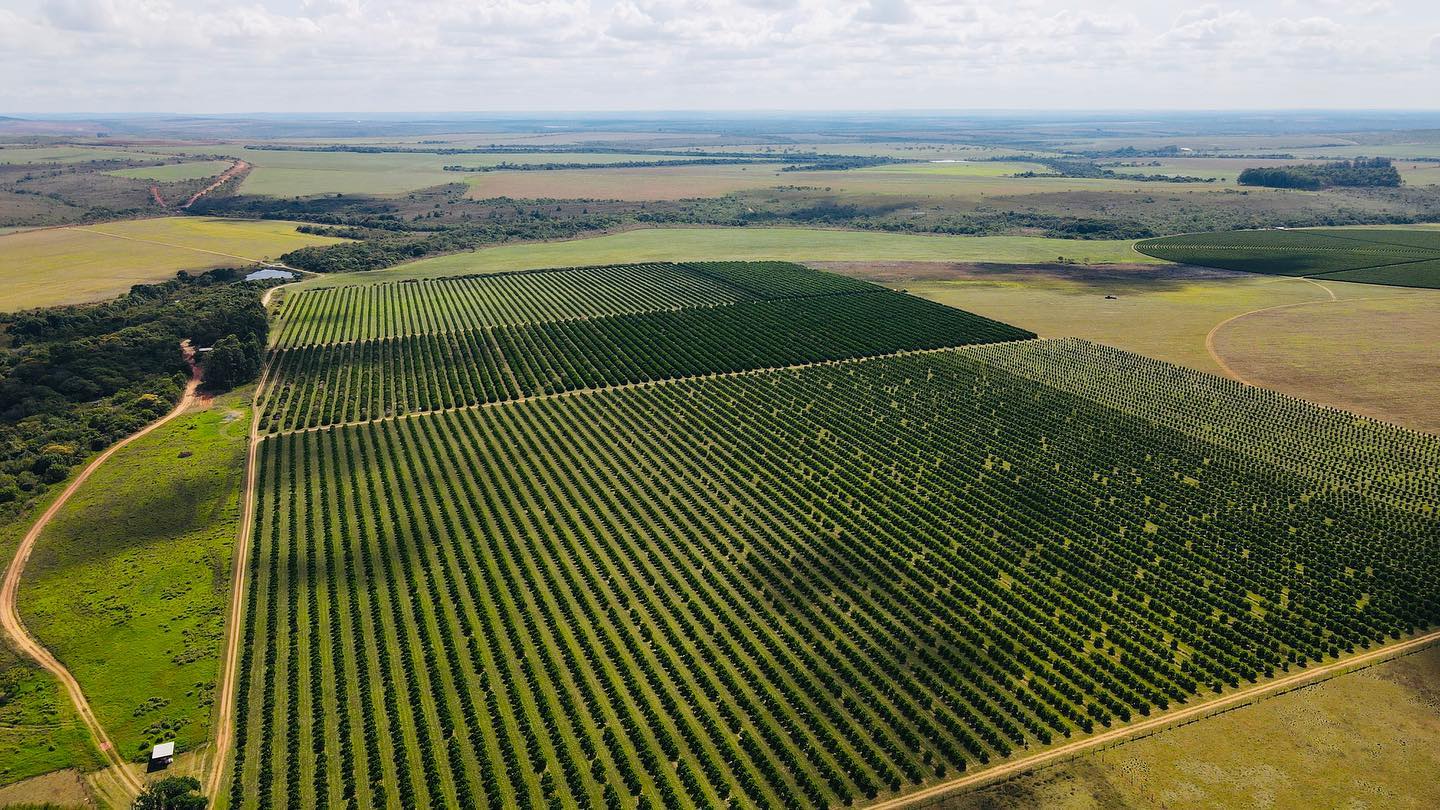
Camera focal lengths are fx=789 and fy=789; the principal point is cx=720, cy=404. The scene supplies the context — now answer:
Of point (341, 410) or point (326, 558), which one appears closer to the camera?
point (326, 558)

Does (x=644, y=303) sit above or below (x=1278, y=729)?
above

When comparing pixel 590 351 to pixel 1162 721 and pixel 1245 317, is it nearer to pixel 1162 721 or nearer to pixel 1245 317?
pixel 1162 721

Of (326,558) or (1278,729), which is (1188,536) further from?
(326,558)

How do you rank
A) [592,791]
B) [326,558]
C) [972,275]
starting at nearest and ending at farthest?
1. [592,791]
2. [326,558]
3. [972,275]

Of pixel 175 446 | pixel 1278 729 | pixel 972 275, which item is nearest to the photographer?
pixel 1278 729

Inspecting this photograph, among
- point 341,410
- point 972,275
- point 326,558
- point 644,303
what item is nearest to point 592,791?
point 326,558

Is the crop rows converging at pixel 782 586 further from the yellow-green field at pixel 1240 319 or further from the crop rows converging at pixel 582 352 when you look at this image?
the yellow-green field at pixel 1240 319

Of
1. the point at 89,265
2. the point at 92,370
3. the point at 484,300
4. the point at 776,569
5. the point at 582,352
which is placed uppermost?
the point at 89,265

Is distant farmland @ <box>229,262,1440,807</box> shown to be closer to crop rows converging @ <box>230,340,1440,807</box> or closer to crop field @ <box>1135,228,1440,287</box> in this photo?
crop rows converging @ <box>230,340,1440,807</box>

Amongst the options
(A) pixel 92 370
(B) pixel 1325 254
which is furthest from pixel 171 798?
(B) pixel 1325 254
